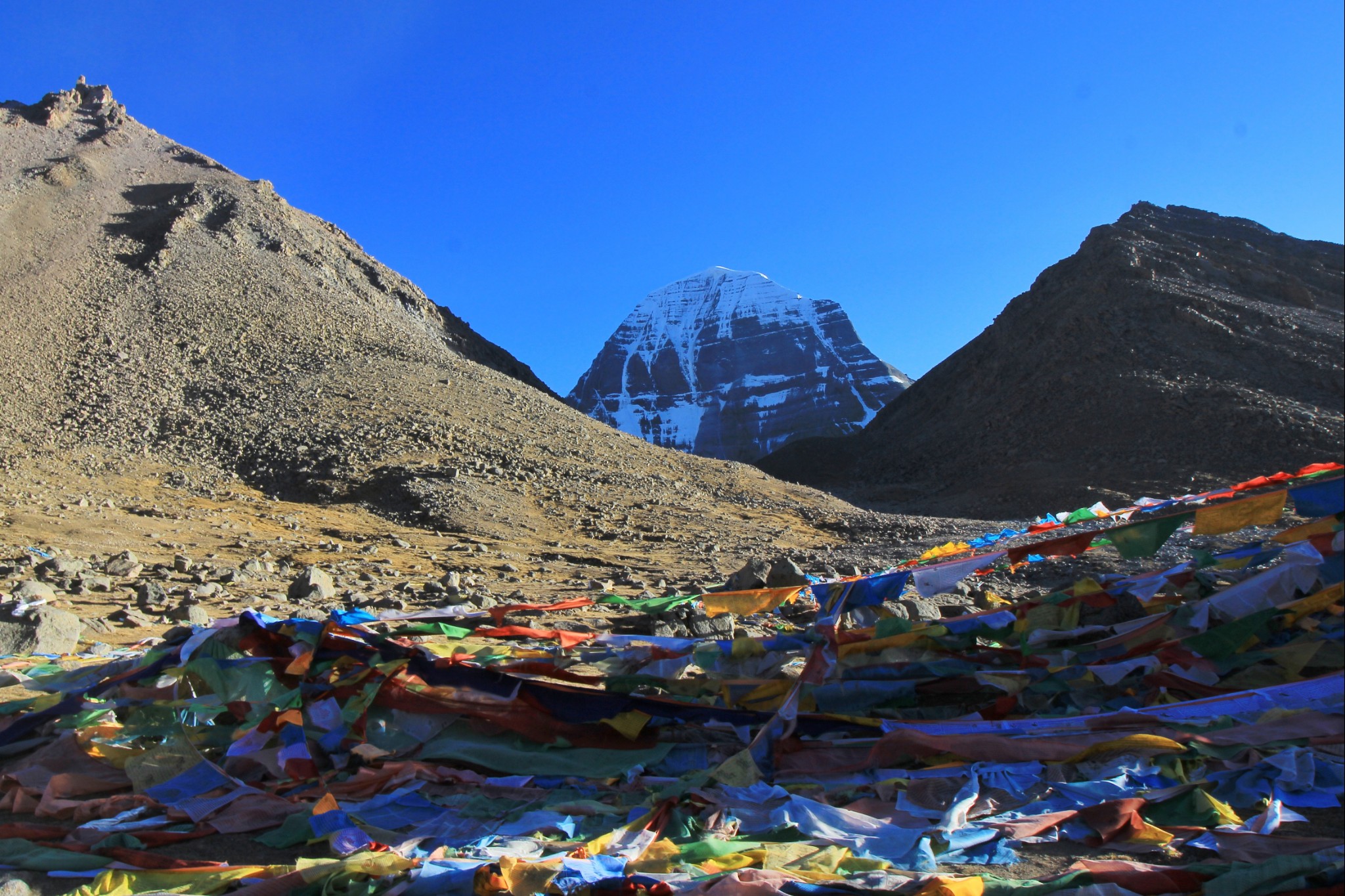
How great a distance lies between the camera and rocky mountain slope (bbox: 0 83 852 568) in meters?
18.8

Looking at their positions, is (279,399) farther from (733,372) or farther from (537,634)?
(733,372)

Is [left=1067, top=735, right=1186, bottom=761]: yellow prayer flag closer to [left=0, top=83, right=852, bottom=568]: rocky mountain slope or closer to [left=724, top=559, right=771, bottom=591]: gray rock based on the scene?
[left=724, top=559, right=771, bottom=591]: gray rock

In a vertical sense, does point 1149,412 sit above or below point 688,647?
above

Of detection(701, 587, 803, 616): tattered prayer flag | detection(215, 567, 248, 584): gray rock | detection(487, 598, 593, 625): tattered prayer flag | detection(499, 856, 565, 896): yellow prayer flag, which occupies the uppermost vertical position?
detection(215, 567, 248, 584): gray rock

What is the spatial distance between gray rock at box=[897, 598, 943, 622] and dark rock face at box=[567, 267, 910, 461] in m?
82.4

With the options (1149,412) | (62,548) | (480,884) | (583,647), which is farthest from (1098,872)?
(1149,412)

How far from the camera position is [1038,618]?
609 cm

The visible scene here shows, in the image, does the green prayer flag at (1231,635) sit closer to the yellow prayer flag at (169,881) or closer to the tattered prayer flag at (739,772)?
the tattered prayer flag at (739,772)

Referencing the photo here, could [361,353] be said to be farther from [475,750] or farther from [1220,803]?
[1220,803]

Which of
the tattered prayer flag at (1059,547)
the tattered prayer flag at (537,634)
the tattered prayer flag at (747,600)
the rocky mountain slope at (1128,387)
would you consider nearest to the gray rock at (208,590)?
the tattered prayer flag at (537,634)

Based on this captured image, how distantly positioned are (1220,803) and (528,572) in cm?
1038

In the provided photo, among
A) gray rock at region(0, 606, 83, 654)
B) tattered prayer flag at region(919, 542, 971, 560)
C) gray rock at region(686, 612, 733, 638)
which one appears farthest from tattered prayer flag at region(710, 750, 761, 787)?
gray rock at region(0, 606, 83, 654)

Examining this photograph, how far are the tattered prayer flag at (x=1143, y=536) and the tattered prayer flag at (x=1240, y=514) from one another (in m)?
0.12

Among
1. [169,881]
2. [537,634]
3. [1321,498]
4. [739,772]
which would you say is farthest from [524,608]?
[1321,498]
